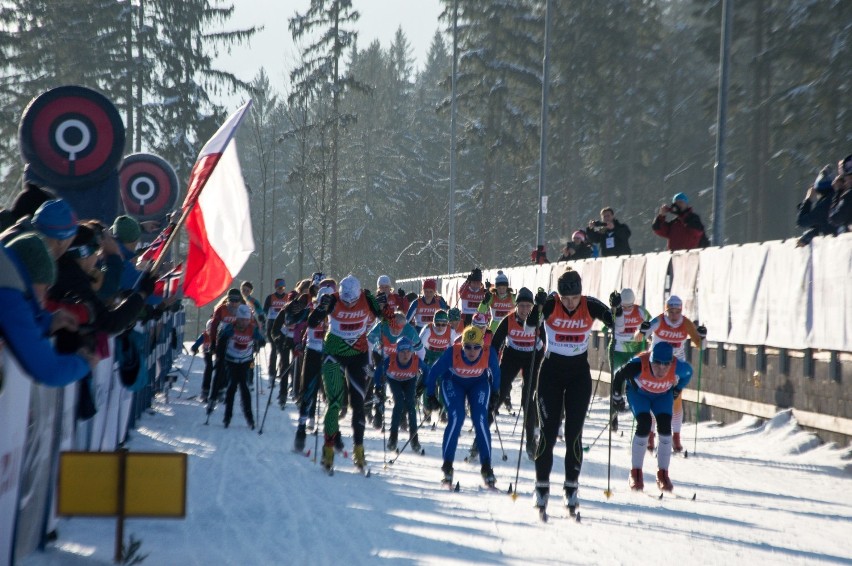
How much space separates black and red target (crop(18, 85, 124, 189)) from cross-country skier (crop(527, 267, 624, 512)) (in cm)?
533

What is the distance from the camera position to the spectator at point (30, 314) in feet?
14.5

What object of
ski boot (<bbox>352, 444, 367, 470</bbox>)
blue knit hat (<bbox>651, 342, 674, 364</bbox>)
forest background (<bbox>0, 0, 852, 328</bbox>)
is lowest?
ski boot (<bbox>352, 444, 367, 470</bbox>)

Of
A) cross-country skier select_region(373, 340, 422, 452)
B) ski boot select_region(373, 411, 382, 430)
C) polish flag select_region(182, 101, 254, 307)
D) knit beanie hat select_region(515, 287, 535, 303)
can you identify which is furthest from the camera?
ski boot select_region(373, 411, 382, 430)

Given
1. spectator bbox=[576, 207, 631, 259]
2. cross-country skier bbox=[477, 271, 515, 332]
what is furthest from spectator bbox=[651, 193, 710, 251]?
cross-country skier bbox=[477, 271, 515, 332]

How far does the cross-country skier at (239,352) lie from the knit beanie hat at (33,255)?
37.1 feet

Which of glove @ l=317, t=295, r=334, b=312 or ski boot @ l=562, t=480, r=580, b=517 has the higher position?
glove @ l=317, t=295, r=334, b=312

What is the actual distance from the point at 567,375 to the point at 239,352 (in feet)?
26.7

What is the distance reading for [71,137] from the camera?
454 inches

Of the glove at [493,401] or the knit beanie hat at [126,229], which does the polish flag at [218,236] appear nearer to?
the knit beanie hat at [126,229]

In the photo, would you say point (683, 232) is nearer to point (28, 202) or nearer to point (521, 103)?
point (28, 202)

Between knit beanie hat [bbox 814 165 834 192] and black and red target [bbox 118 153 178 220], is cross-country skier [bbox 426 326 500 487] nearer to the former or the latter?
knit beanie hat [bbox 814 165 834 192]

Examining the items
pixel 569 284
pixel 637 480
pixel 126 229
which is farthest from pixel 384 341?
pixel 126 229

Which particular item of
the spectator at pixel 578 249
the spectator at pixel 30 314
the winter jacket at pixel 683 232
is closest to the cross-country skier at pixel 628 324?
the winter jacket at pixel 683 232

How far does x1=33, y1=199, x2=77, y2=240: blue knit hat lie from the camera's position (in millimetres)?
5465
